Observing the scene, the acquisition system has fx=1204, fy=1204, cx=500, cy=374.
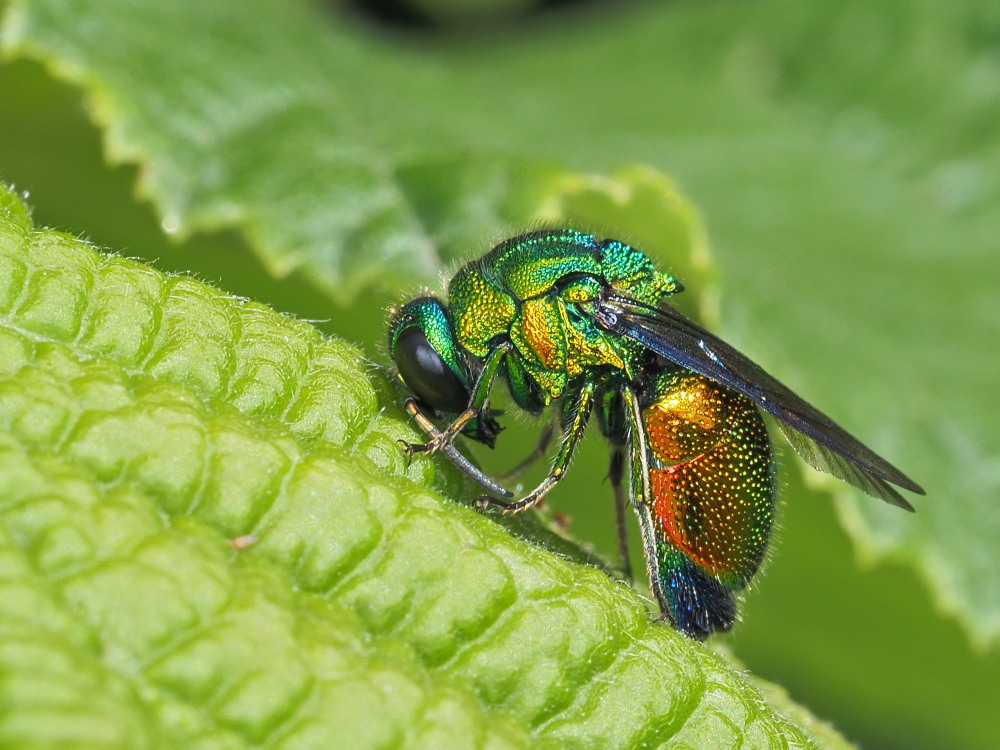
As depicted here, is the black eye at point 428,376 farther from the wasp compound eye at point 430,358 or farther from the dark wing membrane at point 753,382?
the dark wing membrane at point 753,382

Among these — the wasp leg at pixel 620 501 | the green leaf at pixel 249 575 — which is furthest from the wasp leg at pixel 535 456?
the green leaf at pixel 249 575

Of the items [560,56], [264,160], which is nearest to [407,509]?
[264,160]

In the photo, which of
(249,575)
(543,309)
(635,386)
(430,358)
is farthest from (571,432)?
(249,575)

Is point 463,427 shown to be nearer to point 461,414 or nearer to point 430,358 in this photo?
point 461,414

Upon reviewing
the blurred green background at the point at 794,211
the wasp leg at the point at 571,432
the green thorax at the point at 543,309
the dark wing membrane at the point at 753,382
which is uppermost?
the blurred green background at the point at 794,211

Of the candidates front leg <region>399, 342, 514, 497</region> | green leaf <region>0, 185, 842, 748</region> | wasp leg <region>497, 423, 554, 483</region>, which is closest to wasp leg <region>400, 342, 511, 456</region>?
front leg <region>399, 342, 514, 497</region>

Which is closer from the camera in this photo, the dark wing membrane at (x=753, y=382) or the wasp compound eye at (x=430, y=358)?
A: the dark wing membrane at (x=753, y=382)
